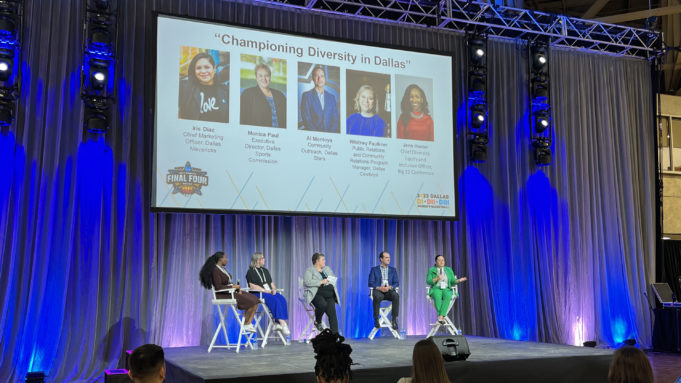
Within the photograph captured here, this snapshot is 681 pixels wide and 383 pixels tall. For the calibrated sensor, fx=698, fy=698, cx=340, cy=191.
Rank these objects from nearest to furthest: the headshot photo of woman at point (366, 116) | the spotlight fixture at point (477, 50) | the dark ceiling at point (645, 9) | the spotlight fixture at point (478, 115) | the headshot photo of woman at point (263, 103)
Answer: the headshot photo of woman at point (263, 103) < the headshot photo of woman at point (366, 116) < the spotlight fixture at point (478, 115) < the spotlight fixture at point (477, 50) < the dark ceiling at point (645, 9)

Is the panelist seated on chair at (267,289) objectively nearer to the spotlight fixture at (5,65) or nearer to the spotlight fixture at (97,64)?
the spotlight fixture at (97,64)

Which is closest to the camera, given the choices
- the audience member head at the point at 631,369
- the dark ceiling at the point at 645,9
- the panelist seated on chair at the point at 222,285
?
the audience member head at the point at 631,369

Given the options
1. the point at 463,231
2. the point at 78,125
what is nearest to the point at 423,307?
the point at 463,231

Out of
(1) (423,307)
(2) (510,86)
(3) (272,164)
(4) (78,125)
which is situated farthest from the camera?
(2) (510,86)

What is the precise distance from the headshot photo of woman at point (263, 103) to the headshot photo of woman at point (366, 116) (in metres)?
0.91

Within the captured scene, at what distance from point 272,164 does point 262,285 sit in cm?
141

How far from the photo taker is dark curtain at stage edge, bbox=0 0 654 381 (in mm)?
7172

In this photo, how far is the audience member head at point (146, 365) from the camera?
285 centimetres

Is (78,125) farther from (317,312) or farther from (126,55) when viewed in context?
(317,312)

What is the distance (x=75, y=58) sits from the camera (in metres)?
7.56

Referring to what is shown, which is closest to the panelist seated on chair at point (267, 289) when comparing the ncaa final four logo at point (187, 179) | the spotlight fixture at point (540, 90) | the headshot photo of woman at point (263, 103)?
the ncaa final four logo at point (187, 179)

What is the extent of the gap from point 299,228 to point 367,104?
1.75 meters

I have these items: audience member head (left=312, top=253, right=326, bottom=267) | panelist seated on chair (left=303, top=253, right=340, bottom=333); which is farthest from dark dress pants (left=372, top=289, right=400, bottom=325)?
audience member head (left=312, top=253, right=326, bottom=267)

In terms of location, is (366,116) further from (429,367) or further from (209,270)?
(429,367)
